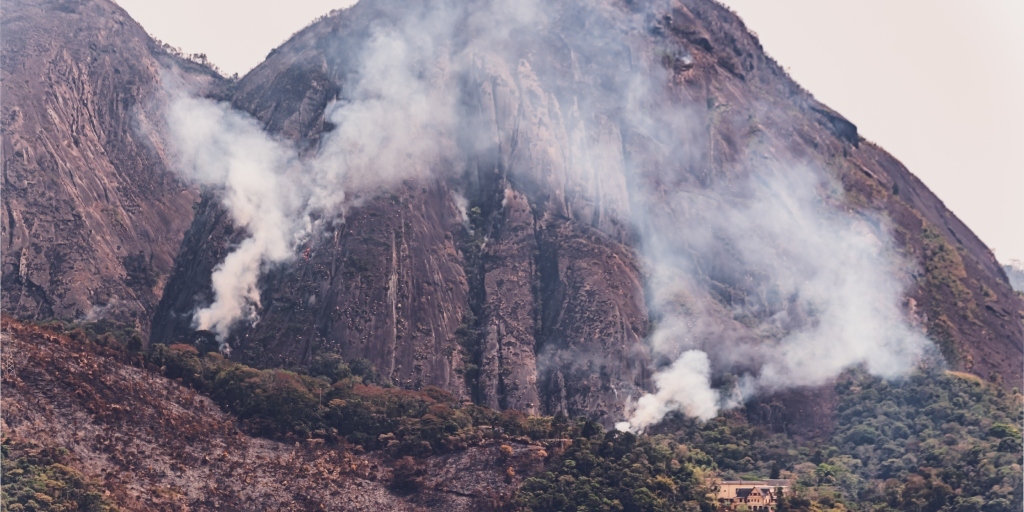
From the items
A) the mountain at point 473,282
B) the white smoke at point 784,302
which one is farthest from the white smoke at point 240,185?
the white smoke at point 784,302

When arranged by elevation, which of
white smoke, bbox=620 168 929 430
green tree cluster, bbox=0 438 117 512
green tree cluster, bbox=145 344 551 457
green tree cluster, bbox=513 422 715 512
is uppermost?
white smoke, bbox=620 168 929 430

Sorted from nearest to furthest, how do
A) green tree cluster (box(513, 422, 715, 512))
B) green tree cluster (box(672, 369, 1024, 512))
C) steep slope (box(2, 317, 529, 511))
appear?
1. steep slope (box(2, 317, 529, 511))
2. green tree cluster (box(513, 422, 715, 512))
3. green tree cluster (box(672, 369, 1024, 512))

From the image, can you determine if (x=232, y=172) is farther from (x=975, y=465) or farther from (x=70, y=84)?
(x=975, y=465)

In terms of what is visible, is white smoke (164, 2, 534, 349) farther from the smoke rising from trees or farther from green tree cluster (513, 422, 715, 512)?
green tree cluster (513, 422, 715, 512)

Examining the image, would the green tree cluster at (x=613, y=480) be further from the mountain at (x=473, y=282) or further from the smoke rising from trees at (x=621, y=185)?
the smoke rising from trees at (x=621, y=185)

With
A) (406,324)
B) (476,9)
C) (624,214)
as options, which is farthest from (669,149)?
(406,324)

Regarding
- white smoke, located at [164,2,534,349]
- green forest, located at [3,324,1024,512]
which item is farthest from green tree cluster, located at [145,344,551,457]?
white smoke, located at [164,2,534,349]
